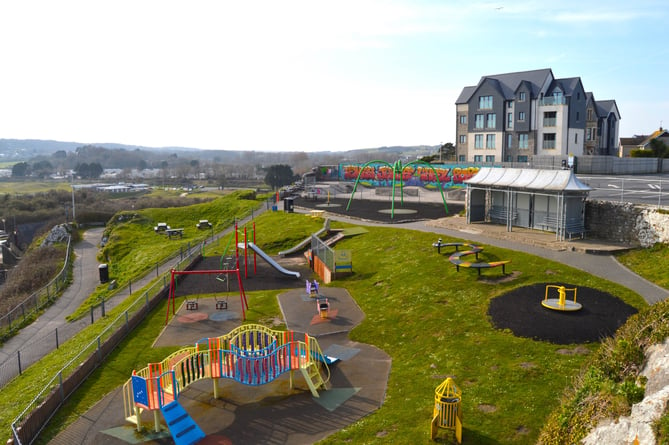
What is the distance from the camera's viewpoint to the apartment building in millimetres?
64125

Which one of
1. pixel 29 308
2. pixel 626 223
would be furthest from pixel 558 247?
pixel 29 308

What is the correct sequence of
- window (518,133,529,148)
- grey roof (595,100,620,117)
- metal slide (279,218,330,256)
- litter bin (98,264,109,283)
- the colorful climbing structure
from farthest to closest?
grey roof (595,100,620,117), window (518,133,529,148), litter bin (98,264,109,283), metal slide (279,218,330,256), the colorful climbing structure

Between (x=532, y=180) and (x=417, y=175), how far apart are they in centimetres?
3451

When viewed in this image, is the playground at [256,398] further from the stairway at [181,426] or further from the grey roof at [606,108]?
the grey roof at [606,108]

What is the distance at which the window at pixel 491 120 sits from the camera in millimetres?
68000

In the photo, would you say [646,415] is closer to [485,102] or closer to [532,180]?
[532,180]

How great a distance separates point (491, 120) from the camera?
68500 millimetres

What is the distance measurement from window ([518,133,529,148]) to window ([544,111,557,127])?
8.91ft

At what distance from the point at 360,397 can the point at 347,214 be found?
29.6m

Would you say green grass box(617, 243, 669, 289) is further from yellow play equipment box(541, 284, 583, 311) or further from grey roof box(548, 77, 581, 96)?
grey roof box(548, 77, 581, 96)

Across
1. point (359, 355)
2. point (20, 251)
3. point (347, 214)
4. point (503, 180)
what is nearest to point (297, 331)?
point (359, 355)

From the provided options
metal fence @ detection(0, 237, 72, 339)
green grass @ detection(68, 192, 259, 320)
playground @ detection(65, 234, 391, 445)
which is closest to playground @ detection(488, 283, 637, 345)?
playground @ detection(65, 234, 391, 445)

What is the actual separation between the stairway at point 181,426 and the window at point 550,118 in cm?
6214

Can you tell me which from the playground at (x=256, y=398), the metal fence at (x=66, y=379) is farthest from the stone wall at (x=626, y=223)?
the metal fence at (x=66, y=379)
